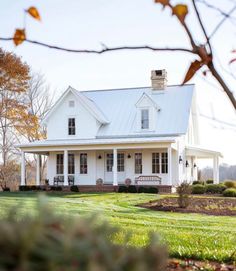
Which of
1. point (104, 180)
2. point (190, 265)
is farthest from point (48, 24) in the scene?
point (104, 180)

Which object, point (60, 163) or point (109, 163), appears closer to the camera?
A: point (109, 163)

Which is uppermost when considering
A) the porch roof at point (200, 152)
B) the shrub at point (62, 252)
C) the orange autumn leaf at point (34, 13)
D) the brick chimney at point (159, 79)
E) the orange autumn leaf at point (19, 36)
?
the brick chimney at point (159, 79)

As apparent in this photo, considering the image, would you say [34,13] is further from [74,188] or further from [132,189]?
[74,188]

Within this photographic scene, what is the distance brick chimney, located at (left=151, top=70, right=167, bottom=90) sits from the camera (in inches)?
1213

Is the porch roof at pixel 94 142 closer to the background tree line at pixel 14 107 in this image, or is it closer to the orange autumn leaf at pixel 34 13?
the background tree line at pixel 14 107

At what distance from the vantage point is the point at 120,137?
28844 millimetres

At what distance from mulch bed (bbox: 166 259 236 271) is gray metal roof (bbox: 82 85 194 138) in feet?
75.4

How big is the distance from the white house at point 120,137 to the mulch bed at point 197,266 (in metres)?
20.8

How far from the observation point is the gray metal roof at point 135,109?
2880 cm

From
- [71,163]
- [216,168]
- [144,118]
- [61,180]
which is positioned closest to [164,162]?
[144,118]

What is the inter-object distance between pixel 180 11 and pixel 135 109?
2824cm

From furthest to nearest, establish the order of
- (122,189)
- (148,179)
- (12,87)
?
(12,87)
(148,179)
(122,189)

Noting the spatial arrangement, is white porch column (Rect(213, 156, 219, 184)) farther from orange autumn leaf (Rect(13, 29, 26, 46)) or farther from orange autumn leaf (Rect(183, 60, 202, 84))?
orange autumn leaf (Rect(13, 29, 26, 46))

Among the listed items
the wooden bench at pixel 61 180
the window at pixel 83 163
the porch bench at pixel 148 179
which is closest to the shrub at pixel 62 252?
the porch bench at pixel 148 179
